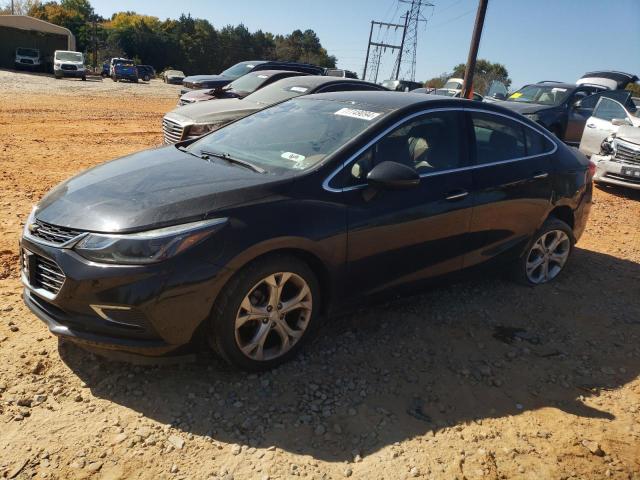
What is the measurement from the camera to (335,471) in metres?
2.51

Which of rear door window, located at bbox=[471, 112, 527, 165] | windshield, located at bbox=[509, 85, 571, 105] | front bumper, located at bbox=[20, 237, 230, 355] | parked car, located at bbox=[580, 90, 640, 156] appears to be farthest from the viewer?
windshield, located at bbox=[509, 85, 571, 105]

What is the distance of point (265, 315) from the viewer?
3.04 meters

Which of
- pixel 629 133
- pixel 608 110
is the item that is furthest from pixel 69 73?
pixel 629 133

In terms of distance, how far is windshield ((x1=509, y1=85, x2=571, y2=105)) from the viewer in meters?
12.5

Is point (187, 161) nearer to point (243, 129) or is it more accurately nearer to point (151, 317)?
point (243, 129)

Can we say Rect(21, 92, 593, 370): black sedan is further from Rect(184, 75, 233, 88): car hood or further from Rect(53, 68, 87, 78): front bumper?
Rect(53, 68, 87, 78): front bumper

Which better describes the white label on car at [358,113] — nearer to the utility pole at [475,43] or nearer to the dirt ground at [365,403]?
the dirt ground at [365,403]

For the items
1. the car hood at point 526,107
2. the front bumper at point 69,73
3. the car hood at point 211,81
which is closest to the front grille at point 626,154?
the car hood at point 526,107

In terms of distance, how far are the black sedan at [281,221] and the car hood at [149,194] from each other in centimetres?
1

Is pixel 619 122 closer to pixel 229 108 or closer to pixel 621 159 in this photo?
pixel 621 159

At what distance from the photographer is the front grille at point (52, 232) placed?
2830mm

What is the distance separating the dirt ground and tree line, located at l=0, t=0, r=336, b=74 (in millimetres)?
59040

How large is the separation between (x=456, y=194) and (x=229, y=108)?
18.3ft

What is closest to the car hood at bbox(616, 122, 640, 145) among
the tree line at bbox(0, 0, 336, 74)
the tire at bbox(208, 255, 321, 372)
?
the tire at bbox(208, 255, 321, 372)
